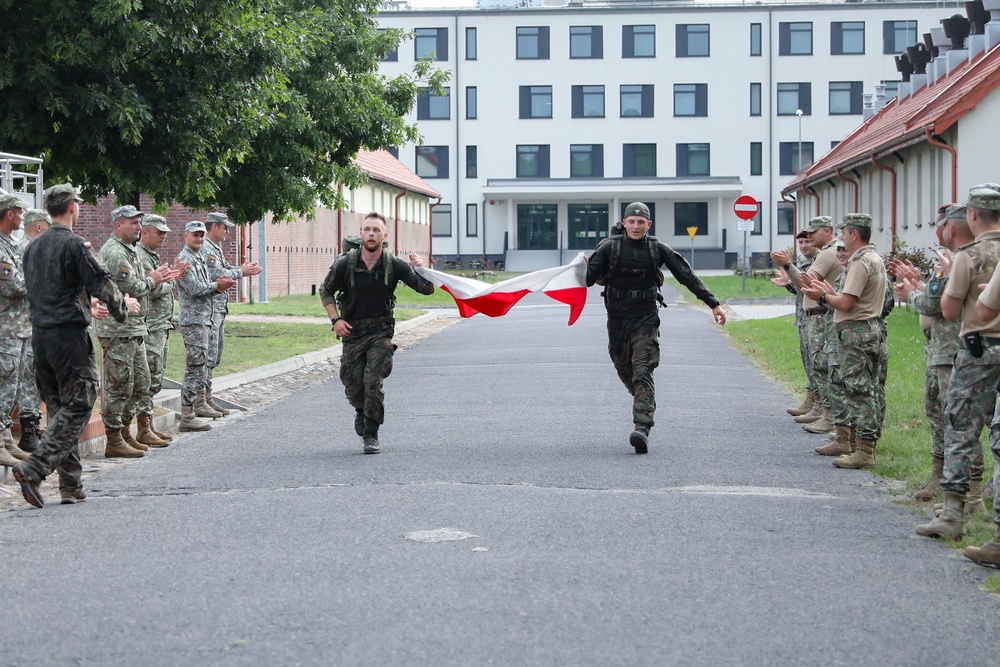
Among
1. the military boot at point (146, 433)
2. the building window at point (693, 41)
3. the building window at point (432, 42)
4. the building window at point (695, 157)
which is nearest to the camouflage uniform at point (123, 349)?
the military boot at point (146, 433)

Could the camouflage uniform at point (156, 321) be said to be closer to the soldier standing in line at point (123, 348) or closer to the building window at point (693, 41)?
the soldier standing in line at point (123, 348)

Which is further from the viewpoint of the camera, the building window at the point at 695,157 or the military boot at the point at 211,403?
the building window at the point at 695,157

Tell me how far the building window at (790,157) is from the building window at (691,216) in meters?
4.51

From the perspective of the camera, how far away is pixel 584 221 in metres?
72.5

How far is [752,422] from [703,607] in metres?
7.35

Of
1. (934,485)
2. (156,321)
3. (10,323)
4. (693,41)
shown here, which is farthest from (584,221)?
(934,485)

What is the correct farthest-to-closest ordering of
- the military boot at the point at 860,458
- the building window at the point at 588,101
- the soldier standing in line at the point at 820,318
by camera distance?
1. the building window at the point at 588,101
2. the soldier standing in line at the point at 820,318
3. the military boot at the point at 860,458

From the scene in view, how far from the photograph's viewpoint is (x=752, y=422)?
42.8ft

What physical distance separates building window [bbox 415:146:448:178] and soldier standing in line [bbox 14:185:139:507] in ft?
209

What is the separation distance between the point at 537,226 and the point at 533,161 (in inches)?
137

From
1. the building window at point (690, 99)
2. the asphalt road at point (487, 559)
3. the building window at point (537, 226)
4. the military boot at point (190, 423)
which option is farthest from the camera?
the building window at point (537, 226)

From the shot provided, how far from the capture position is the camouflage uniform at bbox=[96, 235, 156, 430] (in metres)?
11.0

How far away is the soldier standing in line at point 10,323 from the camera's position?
9523mm

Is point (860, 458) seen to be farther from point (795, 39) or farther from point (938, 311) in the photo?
point (795, 39)
